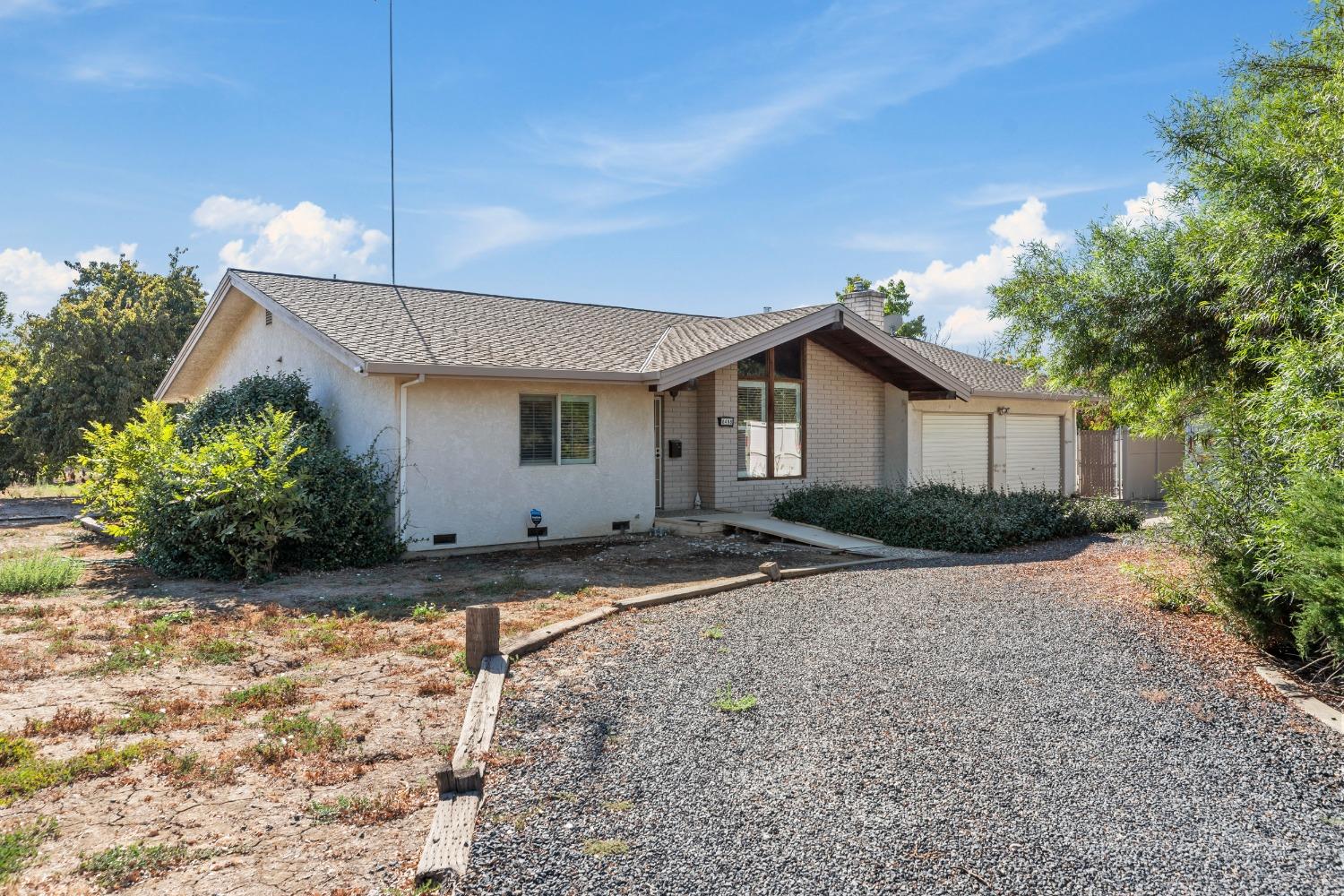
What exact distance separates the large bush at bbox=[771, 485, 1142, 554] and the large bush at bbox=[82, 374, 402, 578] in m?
6.74

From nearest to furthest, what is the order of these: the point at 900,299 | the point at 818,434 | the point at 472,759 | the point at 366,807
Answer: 1. the point at 366,807
2. the point at 472,759
3. the point at 818,434
4. the point at 900,299

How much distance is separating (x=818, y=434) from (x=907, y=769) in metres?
11.5

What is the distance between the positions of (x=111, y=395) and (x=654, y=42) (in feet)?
66.1

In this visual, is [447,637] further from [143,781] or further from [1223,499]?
[1223,499]

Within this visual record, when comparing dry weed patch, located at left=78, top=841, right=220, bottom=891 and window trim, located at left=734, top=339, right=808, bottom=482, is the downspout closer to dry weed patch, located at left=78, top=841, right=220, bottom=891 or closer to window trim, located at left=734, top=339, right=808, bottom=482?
window trim, located at left=734, top=339, right=808, bottom=482

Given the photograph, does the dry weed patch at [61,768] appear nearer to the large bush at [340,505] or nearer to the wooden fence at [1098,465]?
the large bush at [340,505]

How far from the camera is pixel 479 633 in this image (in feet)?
18.4

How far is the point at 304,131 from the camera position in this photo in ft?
47.5

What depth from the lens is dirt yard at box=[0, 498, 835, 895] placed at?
320cm

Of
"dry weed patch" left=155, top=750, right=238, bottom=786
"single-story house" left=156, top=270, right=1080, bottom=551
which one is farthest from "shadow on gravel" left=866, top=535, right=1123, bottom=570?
"dry weed patch" left=155, top=750, right=238, bottom=786

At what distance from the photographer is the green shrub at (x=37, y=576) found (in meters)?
8.77

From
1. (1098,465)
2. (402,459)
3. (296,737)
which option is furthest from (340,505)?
(1098,465)

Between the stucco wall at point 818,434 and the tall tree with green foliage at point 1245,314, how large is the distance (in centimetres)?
514

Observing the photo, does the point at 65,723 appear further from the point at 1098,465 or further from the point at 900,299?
the point at 900,299
